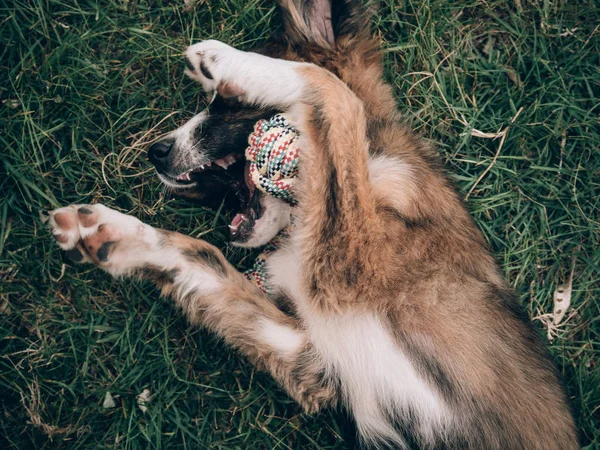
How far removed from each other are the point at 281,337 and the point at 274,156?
1044 mm

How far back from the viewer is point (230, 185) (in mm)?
3168

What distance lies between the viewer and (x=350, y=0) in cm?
302

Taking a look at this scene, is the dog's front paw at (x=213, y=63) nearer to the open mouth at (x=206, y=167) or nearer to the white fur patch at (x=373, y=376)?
the open mouth at (x=206, y=167)

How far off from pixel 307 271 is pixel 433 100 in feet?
5.41

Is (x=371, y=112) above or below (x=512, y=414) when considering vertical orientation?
above

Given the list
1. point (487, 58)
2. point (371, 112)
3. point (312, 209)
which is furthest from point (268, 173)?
point (487, 58)

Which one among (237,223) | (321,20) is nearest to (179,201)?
(237,223)

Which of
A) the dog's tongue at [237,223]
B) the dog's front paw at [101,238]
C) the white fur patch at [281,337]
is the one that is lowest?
the white fur patch at [281,337]

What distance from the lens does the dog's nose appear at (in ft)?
9.87

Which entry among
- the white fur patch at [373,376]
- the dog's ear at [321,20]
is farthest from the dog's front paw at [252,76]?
the white fur patch at [373,376]

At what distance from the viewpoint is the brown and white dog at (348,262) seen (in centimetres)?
267

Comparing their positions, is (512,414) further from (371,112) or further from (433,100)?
(433,100)

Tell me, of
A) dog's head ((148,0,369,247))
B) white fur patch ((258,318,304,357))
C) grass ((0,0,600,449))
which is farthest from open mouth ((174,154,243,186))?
white fur patch ((258,318,304,357))

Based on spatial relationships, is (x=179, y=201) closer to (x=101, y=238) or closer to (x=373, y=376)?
(x=101, y=238)
